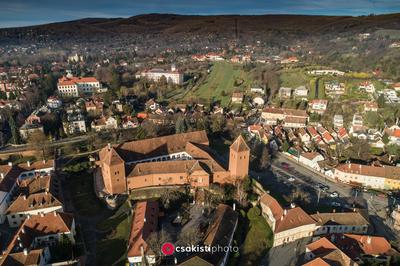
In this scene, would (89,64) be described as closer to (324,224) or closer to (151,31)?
(151,31)

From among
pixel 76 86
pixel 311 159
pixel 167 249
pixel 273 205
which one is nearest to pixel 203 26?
pixel 76 86

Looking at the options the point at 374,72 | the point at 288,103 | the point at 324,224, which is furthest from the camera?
the point at 374,72

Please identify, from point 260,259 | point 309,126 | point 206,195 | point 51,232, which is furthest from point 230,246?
point 309,126

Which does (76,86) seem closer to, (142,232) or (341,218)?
(142,232)

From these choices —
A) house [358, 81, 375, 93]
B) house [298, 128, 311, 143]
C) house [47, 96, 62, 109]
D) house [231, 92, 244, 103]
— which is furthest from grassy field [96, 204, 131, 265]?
house [358, 81, 375, 93]

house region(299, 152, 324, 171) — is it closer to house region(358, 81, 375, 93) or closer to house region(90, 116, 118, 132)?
house region(90, 116, 118, 132)

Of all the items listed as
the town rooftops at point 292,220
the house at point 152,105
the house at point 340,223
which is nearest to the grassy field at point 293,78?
the house at point 152,105
